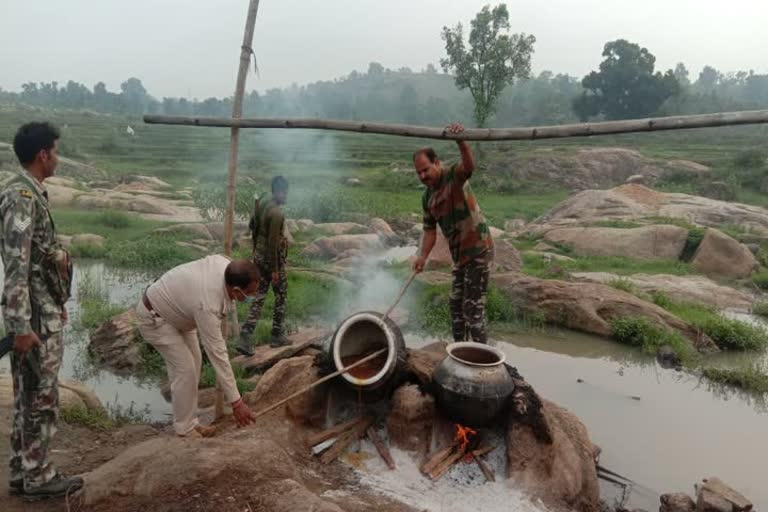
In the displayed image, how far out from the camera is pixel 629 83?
127 feet

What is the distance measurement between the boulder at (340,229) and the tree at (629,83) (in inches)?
1176

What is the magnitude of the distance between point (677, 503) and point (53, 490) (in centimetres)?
446

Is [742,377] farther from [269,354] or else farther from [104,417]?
[104,417]

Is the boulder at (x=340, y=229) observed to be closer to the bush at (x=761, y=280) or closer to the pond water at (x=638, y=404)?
the pond water at (x=638, y=404)

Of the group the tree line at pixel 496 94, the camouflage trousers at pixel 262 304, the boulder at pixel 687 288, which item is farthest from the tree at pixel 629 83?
the camouflage trousers at pixel 262 304

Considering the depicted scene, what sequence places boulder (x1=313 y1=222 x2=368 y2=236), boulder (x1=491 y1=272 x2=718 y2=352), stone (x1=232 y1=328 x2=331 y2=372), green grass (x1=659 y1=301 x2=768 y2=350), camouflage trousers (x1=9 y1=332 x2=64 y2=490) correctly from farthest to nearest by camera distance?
boulder (x1=313 y1=222 x2=368 y2=236) < boulder (x1=491 y1=272 x2=718 y2=352) < green grass (x1=659 y1=301 x2=768 y2=350) < stone (x1=232 y1=328 x2=331 y2=372) < camouflage trousers (x1=9 y1=332 x2=64 y2=490)

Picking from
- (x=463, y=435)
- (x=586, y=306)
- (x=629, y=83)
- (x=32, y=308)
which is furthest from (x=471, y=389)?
(x=629, y=83)

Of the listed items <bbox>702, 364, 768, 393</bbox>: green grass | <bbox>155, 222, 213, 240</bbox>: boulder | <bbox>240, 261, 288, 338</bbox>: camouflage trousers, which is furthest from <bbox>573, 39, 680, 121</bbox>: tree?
<bbox>240, 261, 288, 338</bbox>: camouflage trousers

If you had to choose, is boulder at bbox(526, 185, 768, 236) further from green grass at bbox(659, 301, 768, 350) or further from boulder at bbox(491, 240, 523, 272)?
green grass at bbox(659, 301, 768, 350)

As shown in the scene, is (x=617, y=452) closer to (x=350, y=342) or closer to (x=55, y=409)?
(x=350, y=342)

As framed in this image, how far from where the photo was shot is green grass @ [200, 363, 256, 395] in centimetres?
589

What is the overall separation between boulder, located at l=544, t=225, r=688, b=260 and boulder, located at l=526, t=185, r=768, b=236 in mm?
1574

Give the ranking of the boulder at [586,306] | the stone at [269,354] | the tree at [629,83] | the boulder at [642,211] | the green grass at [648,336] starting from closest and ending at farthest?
the stone at [269,354], the green grass at [648,336], the boulder at [586,306], the boulder at [642,211], the tree at [629,83]

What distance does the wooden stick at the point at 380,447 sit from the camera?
14.4ft
